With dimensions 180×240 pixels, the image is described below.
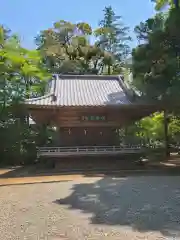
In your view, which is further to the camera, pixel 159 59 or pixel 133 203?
pixel 159 59

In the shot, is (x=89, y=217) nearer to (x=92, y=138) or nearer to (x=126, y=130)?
(x=92, y=138)

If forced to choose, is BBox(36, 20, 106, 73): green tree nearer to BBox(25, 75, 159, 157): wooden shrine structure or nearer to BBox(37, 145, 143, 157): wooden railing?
BBox(25, 75, 159, 157): wooden shrine structure

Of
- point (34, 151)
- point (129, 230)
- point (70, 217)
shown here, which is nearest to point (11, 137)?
point (34, 151)

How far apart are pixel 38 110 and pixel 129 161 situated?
5.97 m

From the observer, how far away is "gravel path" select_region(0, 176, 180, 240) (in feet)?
17.0

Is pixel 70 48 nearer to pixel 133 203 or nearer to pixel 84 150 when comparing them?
pixel 84 150

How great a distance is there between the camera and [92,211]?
22.6 feet

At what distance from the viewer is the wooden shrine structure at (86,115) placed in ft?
54.9

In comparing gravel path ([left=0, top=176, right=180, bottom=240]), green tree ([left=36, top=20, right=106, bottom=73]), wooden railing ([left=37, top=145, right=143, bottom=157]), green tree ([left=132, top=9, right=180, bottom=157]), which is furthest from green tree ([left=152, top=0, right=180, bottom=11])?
green tree ([left=36, top=20, right=106, bottom=73])

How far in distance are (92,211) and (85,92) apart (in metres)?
12.6

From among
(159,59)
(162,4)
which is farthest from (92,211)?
(162,4)

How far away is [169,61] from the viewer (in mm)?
13992

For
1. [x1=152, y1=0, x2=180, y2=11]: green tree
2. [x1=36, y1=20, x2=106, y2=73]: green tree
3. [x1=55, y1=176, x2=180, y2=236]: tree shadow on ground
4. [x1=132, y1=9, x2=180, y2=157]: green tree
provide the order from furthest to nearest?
[x1=36, y1=20, x2=106, y2=73]: green tree < [x1=152, y1=0, x2=180, y2=11]: green tree < [x1=132, y1=9, x2=180, y2=157]: green tree < [x1=55, y1=176, x2=180, y2=236]: tree shadow on ground

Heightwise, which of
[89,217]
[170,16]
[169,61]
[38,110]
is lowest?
[89,217]
